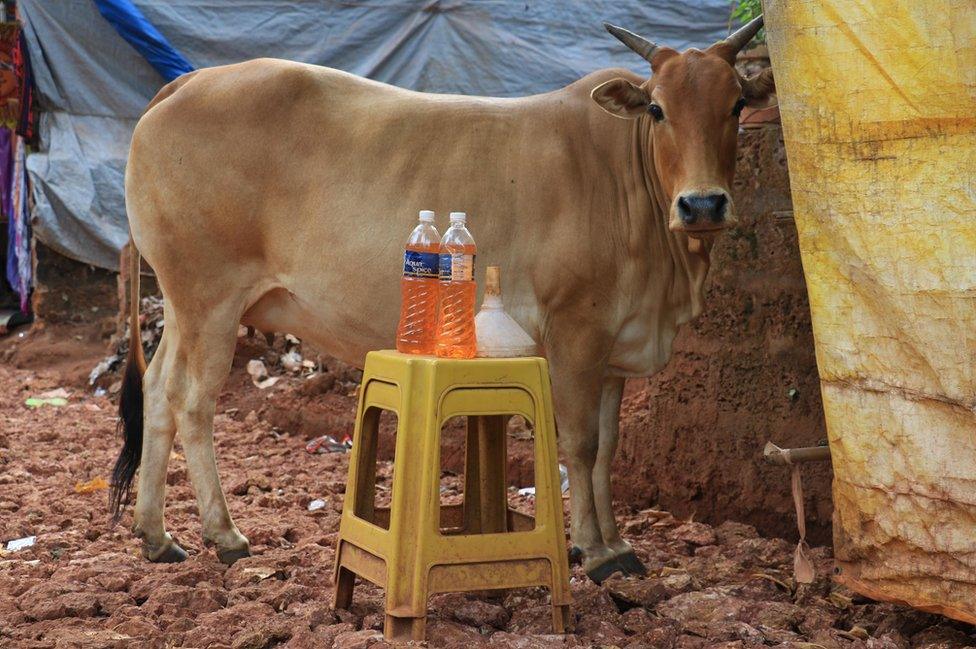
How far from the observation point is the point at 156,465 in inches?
189

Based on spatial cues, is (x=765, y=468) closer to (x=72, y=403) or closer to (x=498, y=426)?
(x=498, y=426)

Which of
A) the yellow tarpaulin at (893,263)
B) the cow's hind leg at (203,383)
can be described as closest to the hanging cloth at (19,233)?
the cow's hind leg at (203,383)

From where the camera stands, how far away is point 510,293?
14.9ft

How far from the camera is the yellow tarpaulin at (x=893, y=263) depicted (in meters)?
3.11

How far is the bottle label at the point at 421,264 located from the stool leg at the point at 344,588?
0.99m

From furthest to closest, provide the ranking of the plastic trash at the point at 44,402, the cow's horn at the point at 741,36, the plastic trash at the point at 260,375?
the plastic trash at the point at 44,402
the plastic trash at the point at 260,375
the cow's horn at the point at 741,36

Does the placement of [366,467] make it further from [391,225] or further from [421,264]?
[391,225]

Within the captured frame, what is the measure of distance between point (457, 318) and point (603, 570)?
1.39 meters

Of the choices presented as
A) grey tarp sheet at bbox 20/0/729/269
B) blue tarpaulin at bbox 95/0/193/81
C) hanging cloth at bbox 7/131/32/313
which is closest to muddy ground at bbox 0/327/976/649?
grey tarp sheet at bbox 20/0/729/269

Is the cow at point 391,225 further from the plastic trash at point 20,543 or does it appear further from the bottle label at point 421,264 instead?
the bottle label at point 421,264

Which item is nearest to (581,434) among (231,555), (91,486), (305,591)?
(305,591)

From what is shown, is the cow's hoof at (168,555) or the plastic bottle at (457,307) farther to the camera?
the cow's hoof at (168,555)

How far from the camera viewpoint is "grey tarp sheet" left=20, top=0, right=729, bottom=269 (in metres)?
9.86

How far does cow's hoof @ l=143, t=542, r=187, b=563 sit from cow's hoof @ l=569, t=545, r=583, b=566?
158 centimetres
